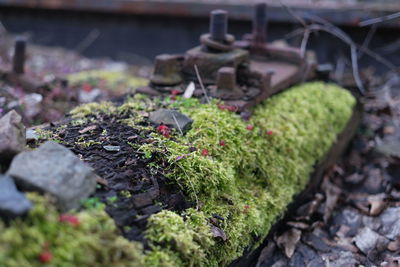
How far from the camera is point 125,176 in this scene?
6.07 feet

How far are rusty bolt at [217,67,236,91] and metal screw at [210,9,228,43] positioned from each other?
353mm

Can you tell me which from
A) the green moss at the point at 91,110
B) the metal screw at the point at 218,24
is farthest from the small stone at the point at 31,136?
the metal screw at the point at 218,24

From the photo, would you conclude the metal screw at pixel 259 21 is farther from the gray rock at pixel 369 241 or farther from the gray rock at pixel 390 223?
the gray rock at pixel 369 241

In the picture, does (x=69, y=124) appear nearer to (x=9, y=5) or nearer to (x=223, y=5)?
(x=223, y=5)

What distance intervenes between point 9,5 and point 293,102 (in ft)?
18.3

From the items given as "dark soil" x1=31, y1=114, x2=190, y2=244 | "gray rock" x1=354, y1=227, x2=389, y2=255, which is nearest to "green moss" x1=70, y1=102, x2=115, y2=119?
"dark soil" x1=31, y1=114, x2=190, y2=244

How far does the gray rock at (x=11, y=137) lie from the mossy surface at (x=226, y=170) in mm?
418

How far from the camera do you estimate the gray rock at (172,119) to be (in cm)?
246

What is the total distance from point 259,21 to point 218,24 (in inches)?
35.8

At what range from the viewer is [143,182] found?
1.89m

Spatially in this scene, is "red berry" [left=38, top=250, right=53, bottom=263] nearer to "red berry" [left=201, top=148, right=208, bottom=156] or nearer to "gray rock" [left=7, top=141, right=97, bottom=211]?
"gray rock" [left=7, top=141, right=97, bottom=211]

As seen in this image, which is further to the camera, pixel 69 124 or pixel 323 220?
pixel 323 220

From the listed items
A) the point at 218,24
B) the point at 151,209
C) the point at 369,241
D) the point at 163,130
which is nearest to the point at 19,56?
the point at 218,24

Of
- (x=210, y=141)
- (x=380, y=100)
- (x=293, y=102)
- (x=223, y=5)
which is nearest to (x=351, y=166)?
(x=293, y=102)
